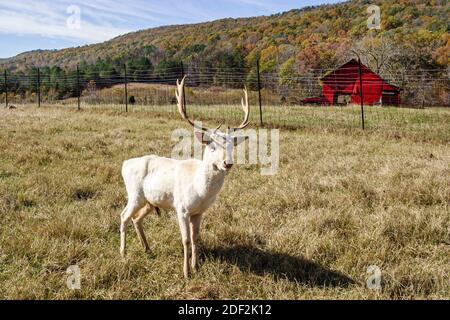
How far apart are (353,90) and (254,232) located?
30.0 m

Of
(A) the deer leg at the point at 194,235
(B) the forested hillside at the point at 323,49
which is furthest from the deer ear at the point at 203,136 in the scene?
(B) the forested hillside at the point at 323,49

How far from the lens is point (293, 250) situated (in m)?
4.31

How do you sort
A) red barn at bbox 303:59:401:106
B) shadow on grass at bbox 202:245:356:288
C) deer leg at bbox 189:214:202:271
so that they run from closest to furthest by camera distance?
shadow on grass at bbox 202:245:356:288 → deer leg at bbox 189:214:202:271 → red barn at bbox 303:59:401:106

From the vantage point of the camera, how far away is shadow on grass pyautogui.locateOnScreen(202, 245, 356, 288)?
372 centimetres

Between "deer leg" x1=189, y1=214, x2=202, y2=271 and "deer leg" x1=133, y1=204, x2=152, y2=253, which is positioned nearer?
"deer leg" x1=189, y1=214, x2=202, y2=271

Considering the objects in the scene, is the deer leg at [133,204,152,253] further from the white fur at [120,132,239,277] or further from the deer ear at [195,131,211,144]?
the deer ear at [195,131,211,144]

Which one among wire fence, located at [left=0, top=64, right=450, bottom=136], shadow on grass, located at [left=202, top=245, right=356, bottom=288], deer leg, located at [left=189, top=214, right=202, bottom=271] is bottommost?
shadow on grass, located at [left=202, top=245, right=356, bottom=288]

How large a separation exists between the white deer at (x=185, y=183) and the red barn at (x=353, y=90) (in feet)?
90.9

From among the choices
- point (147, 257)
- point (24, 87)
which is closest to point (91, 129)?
point (147, 257)

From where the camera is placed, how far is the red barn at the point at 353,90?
1231 inches

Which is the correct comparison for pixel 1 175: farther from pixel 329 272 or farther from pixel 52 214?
pixel 329 272

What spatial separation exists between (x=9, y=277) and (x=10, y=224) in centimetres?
138

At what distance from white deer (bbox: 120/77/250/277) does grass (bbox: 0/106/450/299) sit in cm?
37

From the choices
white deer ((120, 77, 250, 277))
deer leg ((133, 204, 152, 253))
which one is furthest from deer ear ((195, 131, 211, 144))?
deer leg ((133, 204, 152, 253))
